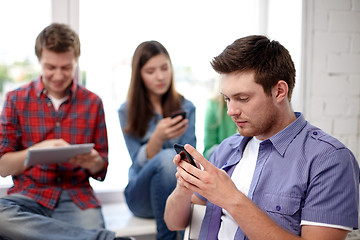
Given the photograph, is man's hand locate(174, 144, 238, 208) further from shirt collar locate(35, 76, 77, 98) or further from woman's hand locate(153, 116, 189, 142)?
shirt collar locate(35, 76, 77, 98)

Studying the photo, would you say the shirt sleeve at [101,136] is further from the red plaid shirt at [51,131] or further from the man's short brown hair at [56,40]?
the man's short brown hair at [56,40]

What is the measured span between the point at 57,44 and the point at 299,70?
4.01 feet

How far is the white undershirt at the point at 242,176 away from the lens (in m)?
1.21

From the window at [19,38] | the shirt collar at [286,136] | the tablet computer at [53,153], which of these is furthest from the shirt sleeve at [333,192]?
the window at [19,38]

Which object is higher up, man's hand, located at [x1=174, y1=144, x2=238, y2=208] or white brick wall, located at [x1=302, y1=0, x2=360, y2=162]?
white brick wall, located at [x1=302, y1=0, x2=360, y2=162]

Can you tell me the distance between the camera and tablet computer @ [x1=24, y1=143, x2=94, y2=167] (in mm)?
1564

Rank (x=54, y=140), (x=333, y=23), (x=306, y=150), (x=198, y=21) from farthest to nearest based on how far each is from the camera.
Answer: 1. (x=198, y=21)
2. (x=333, y=23)
3. (x=54, y=140)
4. (x=306, y=150)

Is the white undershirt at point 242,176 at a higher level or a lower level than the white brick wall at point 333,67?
lower

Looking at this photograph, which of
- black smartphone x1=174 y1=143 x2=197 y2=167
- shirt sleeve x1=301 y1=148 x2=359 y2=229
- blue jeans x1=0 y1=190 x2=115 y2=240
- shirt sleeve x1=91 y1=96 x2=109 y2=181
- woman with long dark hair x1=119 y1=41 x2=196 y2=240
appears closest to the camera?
shirt sleeve x1=301 y1=148 x2=359 y2=229

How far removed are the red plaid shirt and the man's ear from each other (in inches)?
42.0

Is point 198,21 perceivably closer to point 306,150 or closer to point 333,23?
point 333,23

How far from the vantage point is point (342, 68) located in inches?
81.0

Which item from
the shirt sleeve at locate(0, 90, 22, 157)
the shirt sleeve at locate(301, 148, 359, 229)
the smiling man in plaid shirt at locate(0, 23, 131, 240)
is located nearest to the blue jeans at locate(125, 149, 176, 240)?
the smiling man in plaid shirt at locate(0, 23, 131, 240)

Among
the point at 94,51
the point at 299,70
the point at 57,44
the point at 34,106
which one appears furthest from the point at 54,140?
the point at 299,70
